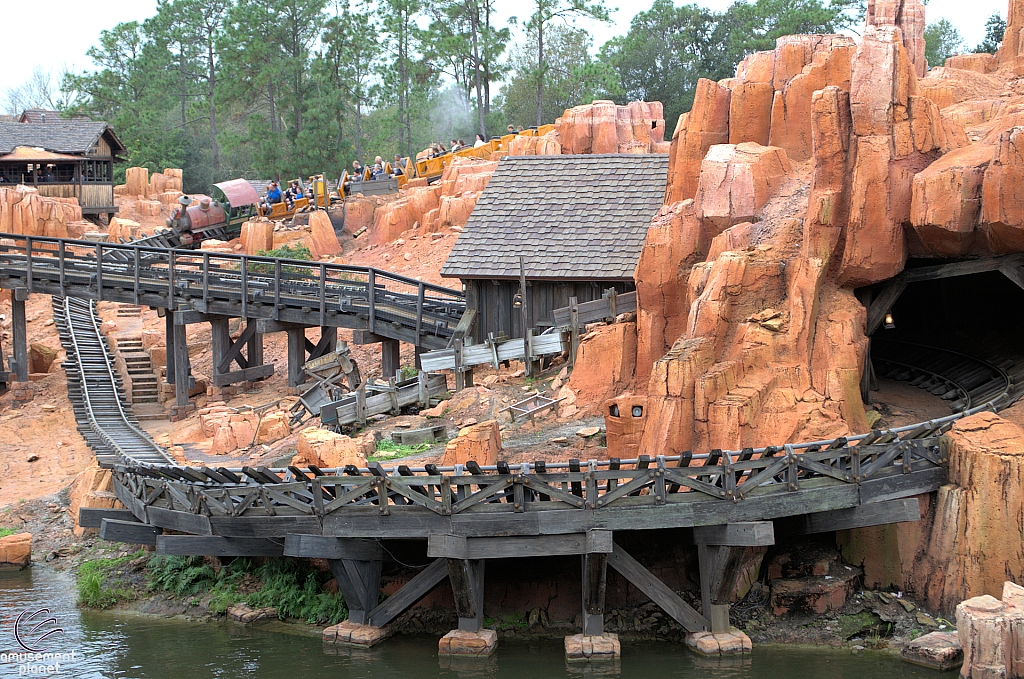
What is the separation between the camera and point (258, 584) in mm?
19312

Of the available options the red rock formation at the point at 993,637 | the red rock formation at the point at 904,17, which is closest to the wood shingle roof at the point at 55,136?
the red rock formation at the point at 904,17

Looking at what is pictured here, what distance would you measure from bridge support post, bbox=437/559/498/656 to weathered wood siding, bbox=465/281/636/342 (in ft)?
31.9

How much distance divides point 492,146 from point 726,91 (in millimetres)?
24869

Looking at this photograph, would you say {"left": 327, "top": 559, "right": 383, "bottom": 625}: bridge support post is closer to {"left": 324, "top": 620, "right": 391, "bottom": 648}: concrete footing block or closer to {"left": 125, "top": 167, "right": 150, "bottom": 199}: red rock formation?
{"left": 324, "top": 620, "right": 391, "bottom": 648}: concrete footing block

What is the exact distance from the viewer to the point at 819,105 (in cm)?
1958

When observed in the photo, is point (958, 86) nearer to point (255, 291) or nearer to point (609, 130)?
point (255, 291)

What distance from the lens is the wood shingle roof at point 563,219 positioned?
2647cm

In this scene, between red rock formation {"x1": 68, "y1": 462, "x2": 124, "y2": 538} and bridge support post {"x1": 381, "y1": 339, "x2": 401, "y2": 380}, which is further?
bridge support post {"x1": 381, "y1": 339, "x2": 401, "y2": 380}

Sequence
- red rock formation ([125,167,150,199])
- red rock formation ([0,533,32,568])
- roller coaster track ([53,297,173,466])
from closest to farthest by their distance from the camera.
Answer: red rock formation ([0,533,32,568]), roller coaster track ([53,297,173,466]), red rock formation ([125,167,150,199])

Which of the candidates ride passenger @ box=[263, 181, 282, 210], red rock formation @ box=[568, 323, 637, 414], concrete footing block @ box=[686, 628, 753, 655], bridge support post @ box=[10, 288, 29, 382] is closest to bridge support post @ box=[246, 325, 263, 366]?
bridge support post @ box=[10, 288, 29, 382]

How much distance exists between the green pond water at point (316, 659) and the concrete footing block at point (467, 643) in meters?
0.17

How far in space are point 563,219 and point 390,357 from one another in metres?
5.77

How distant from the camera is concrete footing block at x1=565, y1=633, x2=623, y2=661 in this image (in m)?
16.5

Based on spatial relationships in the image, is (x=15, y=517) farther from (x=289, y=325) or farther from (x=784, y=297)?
(x=784, y=297)
